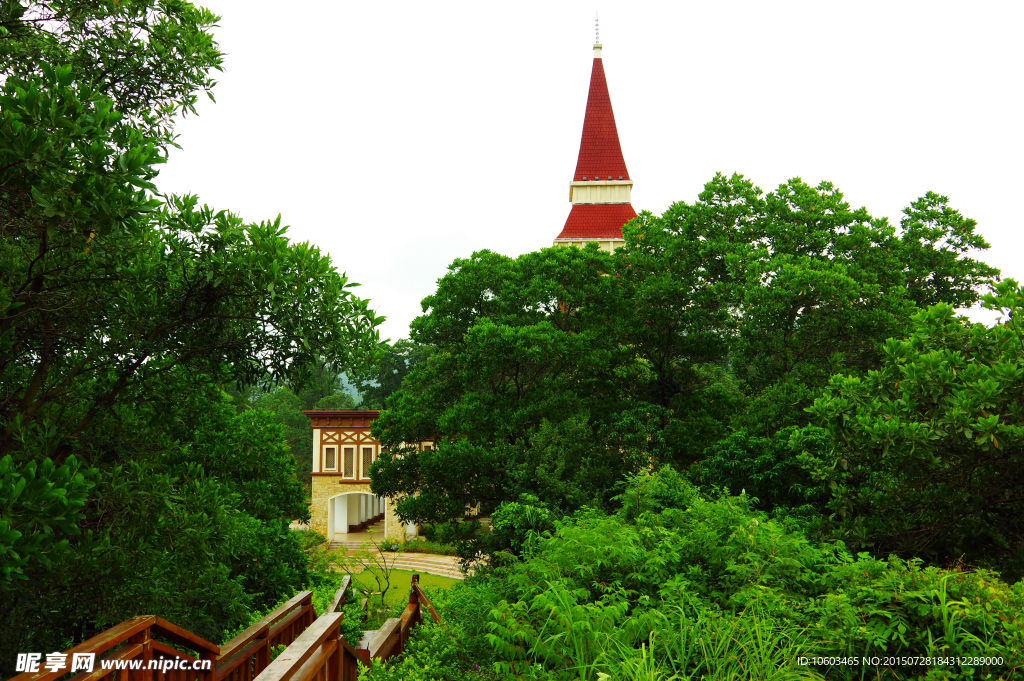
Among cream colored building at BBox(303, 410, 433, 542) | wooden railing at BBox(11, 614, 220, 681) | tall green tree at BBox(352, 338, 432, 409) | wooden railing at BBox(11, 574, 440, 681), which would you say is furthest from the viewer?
tall green tree at BBox(352, 338, 432, 409)

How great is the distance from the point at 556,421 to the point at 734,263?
577cm

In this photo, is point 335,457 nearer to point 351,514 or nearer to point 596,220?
point 351,514

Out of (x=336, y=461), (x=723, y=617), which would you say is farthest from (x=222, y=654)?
(x=336, y=461)

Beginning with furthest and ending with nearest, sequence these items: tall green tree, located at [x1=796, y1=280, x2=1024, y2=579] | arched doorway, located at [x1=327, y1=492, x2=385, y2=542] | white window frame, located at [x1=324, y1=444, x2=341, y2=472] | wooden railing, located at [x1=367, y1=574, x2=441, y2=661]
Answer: arched doorway, located at [x1=327, y1=492, x2=385, y2=542], white window frame, located at [x1=324, y1=444, x2=341, y2=472], tall green tree, located at [x1=796, y1=280, x2=1024, y2=579], wooden railing, located at [x1=367, y1=574, x2=441, y2=661]

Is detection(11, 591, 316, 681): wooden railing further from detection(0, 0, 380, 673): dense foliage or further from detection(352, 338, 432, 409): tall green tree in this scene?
detection(352, 338, 432, 409): tall green tree

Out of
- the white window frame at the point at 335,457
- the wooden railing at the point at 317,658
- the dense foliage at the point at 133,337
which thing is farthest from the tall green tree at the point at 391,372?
the wooden railing at the point at 317,658

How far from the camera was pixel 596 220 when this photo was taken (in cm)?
3316

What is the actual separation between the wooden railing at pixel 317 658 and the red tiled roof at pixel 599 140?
105 ft

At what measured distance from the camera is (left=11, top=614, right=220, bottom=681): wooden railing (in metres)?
2.52

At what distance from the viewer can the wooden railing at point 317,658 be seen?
2.77 meters

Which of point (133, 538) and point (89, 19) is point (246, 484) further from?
point (89, 19)

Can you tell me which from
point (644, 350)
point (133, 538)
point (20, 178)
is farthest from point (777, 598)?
point (644, 350)

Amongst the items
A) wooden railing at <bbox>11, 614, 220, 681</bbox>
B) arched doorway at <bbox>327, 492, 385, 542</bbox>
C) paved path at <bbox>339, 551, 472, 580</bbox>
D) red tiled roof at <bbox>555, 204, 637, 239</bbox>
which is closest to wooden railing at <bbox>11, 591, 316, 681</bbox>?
wooden railing at <bbox>11, 614, 220, 681</bbox>

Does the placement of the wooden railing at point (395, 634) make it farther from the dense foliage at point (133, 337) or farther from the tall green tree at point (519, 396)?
the tall green tree at point (519, 396)
